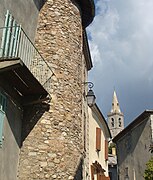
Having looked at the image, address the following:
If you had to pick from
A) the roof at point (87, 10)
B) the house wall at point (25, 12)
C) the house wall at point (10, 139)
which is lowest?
the house wall at point (10, 139)

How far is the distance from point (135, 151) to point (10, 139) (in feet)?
54.8

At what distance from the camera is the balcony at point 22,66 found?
7961 mm

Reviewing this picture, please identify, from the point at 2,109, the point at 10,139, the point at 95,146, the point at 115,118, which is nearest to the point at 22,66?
the point at 2,109

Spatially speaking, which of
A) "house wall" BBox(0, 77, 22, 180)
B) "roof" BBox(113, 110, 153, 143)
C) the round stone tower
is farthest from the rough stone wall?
"roof" BBox(113, 110, 153, 143)

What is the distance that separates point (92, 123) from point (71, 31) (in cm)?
899

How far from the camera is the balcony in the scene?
7.96 metres

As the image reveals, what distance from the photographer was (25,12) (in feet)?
34.1

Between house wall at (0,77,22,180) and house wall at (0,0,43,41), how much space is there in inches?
→ 81.7

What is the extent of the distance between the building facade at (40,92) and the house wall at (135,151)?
467 inches

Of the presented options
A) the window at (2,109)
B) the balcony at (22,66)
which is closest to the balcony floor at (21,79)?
the balcony at (22,66)

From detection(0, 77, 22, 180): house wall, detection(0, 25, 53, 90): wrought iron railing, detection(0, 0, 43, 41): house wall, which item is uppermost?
detection(0, 0, 43, 41): house wall

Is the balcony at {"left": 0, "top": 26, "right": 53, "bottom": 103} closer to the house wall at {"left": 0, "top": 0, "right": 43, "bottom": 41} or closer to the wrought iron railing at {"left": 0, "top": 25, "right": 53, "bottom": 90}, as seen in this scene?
the wrought iron railing at {"left": 0, "top": 25, "right": 53, "bottom": 90}

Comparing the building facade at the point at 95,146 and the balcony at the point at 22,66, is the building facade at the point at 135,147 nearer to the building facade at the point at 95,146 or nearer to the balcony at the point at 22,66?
the building facade at the point at 95,146

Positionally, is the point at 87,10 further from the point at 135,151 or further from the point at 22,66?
the point at 135,151
